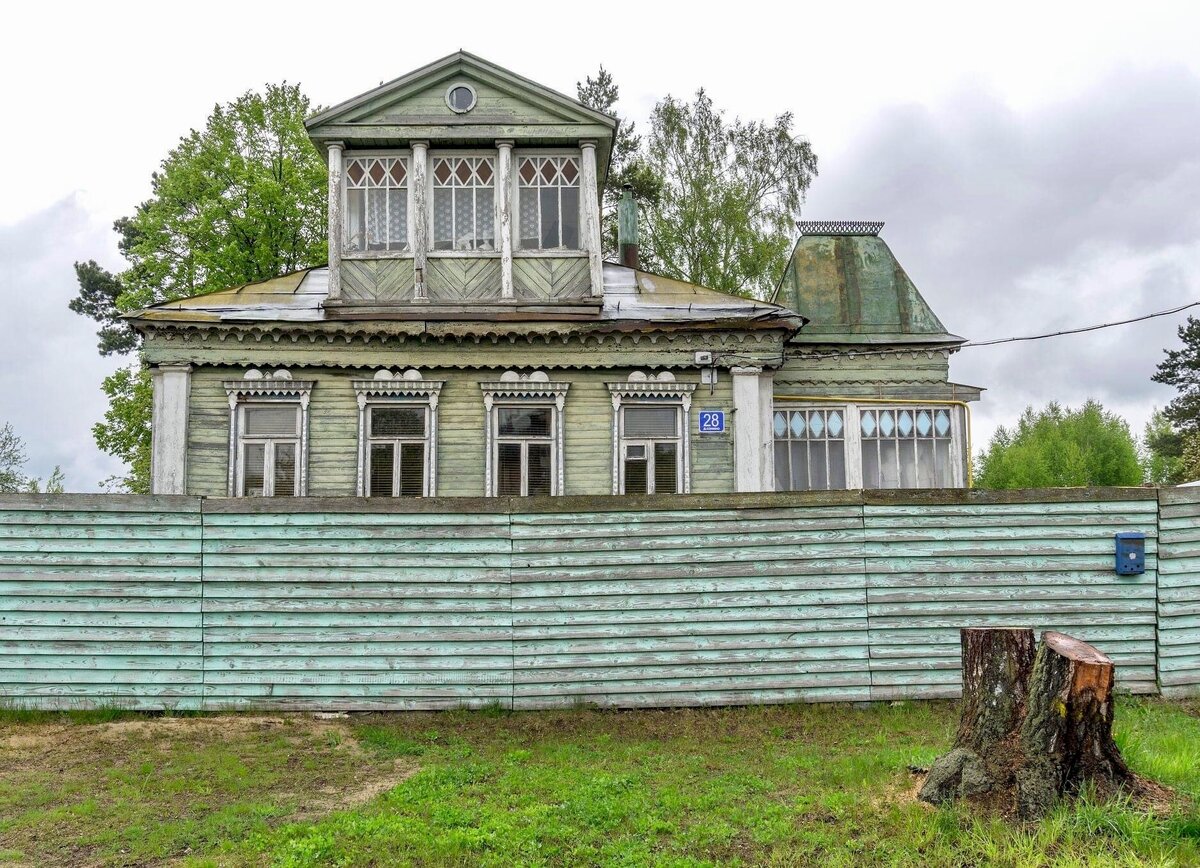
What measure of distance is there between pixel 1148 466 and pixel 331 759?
55.4m

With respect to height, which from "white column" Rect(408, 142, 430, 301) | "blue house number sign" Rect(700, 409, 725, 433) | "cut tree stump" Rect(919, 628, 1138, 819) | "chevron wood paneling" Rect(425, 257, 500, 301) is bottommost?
"cut tree stump" Rect(919, 628, 1138, 819)

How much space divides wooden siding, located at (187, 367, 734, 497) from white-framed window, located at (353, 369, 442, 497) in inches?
5.1

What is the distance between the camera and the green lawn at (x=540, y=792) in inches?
210

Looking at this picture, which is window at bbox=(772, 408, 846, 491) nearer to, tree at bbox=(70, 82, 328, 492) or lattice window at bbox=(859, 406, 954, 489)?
lattice window at bbox=(859, 406, 954, 489)

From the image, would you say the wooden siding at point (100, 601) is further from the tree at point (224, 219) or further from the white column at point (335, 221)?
the tree at point (224, 219)

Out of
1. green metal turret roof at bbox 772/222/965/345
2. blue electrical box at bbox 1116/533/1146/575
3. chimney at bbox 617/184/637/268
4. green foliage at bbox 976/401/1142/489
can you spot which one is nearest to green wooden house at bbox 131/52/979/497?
green metal turret roof at bbox 772/222/965/345

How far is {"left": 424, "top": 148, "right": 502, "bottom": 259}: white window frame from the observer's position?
1514 cm

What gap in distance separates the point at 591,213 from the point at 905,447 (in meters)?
6.30

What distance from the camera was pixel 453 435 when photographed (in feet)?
47.3

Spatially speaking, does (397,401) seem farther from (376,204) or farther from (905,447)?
(905,447)

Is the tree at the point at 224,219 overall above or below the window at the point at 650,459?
above

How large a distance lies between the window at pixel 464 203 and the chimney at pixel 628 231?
9.93 ft

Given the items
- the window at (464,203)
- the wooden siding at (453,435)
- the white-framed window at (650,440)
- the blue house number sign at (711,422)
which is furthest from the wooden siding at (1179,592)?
the window at (464,203)

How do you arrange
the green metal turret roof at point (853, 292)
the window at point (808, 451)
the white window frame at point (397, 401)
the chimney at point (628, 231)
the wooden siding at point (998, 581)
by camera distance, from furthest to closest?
the chimney at point (628, 231)
the green metal turret roof at point (853, 292)
the window at point (808, 451)
the white window frame at point (397, 401)
the wooden siding at point (998, 581)
